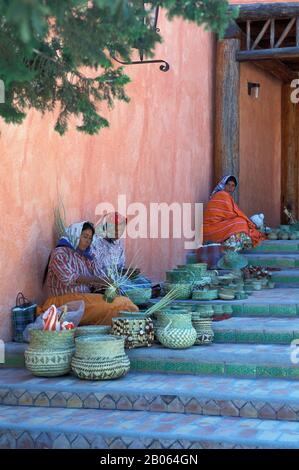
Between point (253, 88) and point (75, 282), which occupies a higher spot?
point (253, 88)

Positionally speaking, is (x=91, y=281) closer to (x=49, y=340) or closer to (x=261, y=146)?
(x=49, y=340)

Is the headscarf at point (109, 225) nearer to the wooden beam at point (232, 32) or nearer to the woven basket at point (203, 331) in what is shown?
the woven basket at point (203, 331)

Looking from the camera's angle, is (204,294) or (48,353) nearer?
(48,353)

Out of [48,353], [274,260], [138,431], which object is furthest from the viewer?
[274,260]

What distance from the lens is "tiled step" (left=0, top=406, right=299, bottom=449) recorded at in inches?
160

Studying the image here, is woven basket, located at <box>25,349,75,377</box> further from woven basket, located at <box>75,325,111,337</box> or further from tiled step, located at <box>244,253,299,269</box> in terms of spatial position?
tiled step, located at <box>244,253,299,269</box>

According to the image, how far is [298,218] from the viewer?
574 inches

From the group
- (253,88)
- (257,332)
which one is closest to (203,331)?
(257,332)

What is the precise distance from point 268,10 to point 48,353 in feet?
21.2

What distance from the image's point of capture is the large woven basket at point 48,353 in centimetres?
511

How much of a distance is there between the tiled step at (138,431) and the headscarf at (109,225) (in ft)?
8.30

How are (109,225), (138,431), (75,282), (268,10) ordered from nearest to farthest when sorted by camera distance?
(138,431)
(75,282)
(109,225)
(268,10)

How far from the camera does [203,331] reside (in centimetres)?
570

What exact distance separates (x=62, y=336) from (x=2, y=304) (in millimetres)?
862
